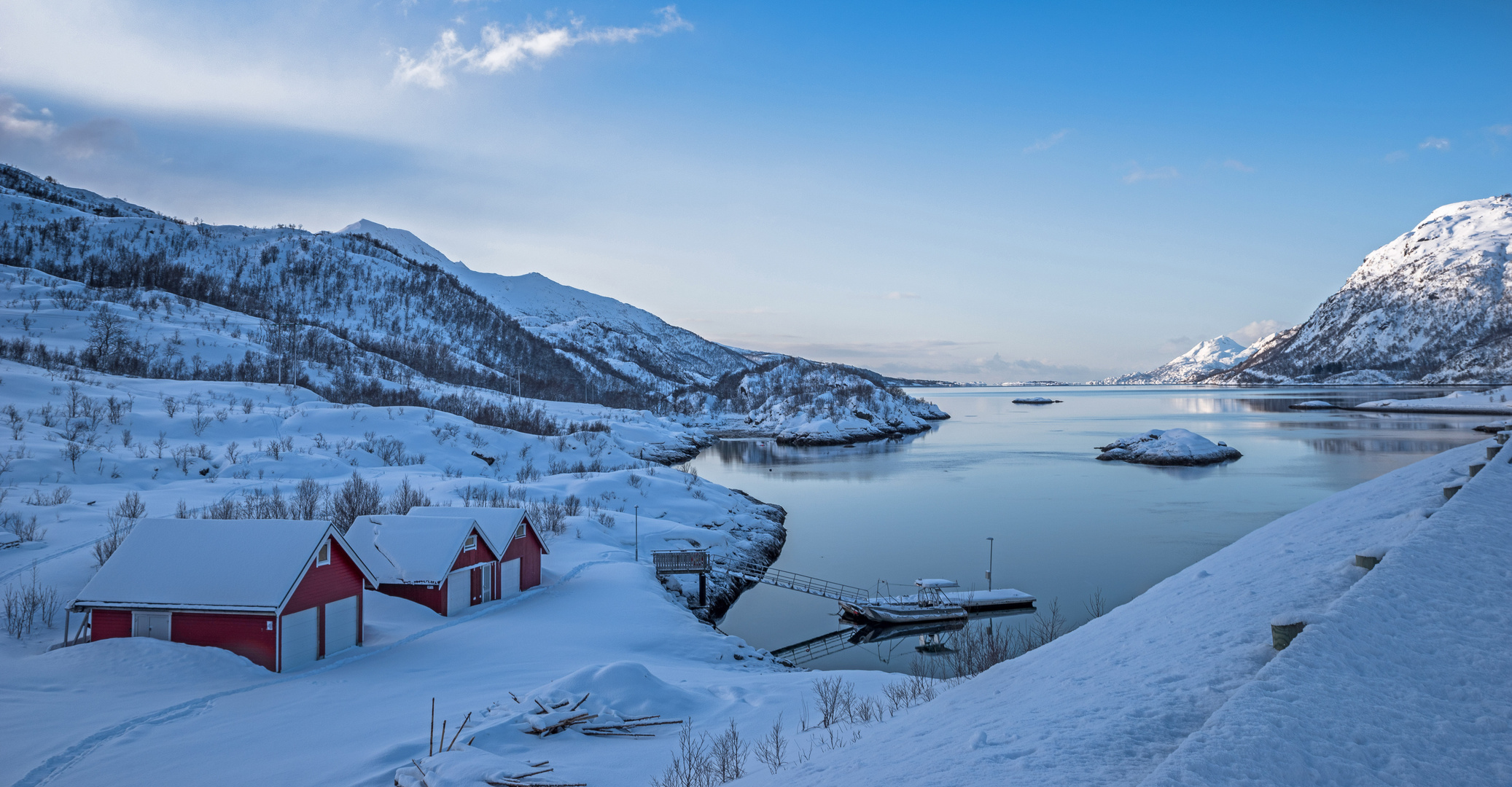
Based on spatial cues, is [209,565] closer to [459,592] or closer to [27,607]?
[27,607]

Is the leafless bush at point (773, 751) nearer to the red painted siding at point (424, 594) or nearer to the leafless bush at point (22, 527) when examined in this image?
the red painted siding at point (424, 594)

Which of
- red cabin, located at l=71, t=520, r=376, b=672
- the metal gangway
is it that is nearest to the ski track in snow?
red cabin, located at l=71, t=520, r=376, b=672

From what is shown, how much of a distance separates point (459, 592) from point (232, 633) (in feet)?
25.9

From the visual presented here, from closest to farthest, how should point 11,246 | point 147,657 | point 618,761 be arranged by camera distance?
point 618,761
point 147,657
point 11,246

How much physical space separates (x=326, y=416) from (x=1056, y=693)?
62819 millimetres

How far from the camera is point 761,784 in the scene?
28.7 ft

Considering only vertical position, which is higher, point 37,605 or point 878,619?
point 37,605

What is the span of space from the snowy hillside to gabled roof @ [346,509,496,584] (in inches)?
2244

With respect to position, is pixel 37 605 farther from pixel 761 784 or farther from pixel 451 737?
pixel 761 784

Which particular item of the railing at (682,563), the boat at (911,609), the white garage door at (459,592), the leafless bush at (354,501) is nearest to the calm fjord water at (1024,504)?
the boat at (911,609)

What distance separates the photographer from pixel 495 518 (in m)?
27.9

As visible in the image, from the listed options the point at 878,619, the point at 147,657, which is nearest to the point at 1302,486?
the point at 878,619

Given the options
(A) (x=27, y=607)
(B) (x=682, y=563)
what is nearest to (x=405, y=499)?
(B) (x=682, y=563)

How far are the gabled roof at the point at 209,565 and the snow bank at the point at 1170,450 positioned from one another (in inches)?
2865
